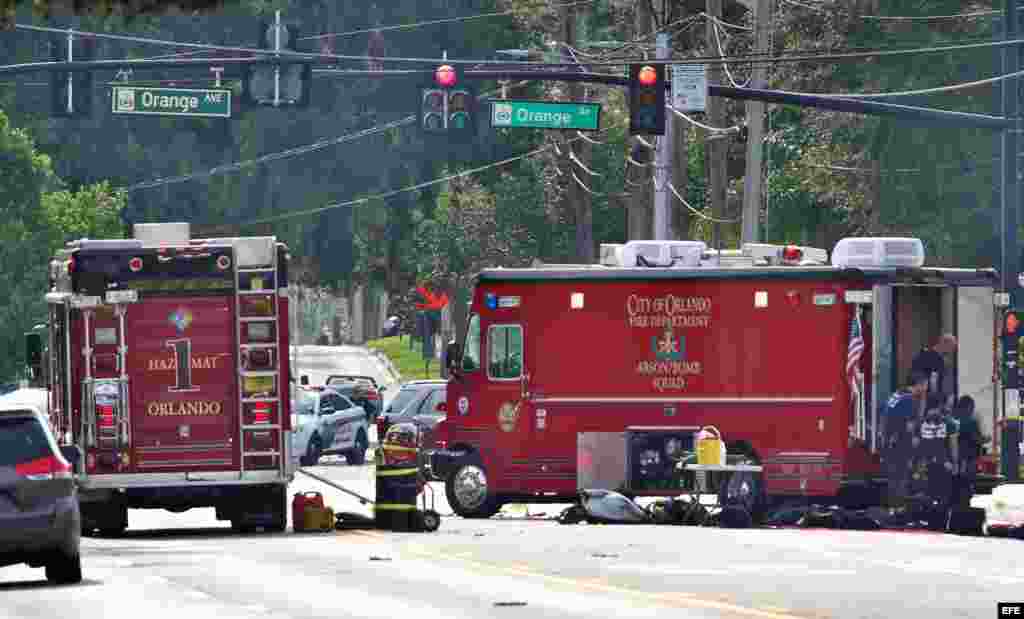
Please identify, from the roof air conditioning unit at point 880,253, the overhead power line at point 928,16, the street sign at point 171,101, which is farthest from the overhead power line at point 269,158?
the roof air conditioning unit at point 880,253

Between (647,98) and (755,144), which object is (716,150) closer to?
(755,144)

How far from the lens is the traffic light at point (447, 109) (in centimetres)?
3953

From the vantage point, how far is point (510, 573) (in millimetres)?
21703

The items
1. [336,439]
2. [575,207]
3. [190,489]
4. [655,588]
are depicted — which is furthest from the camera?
[575,207]

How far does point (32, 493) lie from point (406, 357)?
269 feet

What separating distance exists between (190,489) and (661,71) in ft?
40.4

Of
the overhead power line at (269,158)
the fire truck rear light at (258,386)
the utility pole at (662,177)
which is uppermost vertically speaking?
the overhead power line at (269,158)

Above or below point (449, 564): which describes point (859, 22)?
above

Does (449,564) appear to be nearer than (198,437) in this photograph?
Yes

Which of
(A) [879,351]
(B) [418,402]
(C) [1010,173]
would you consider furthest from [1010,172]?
(B) [418,402]

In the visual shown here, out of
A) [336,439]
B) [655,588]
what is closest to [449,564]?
[655,588]

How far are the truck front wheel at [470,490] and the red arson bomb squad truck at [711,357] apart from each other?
0.07ft

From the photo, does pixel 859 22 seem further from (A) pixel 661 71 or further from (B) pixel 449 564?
(B) pixel 449 564

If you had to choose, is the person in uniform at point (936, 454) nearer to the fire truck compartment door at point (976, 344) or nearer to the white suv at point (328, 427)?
the fire truck compartment door at point (976, 344)
